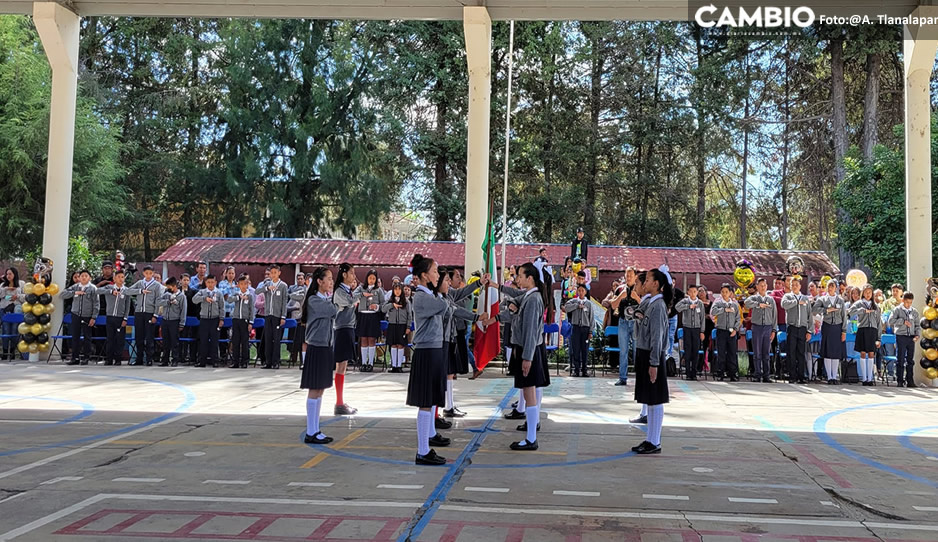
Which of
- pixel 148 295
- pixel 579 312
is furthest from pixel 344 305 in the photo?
pixel 148 295

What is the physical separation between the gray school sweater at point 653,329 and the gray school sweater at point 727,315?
687cm

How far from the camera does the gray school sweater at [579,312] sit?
14.1 meters

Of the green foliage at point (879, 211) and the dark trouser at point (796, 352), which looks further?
the green foliage at point (879, 211)

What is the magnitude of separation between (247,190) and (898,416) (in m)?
27.8

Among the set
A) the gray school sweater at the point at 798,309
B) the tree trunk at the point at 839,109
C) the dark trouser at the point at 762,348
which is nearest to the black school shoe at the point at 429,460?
the dark trouser at the point at 762,348

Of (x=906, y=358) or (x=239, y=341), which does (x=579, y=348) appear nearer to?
(x=906, y=358)

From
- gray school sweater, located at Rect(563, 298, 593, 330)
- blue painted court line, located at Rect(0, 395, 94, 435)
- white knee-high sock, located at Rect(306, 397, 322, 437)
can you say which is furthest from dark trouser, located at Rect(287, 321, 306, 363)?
→ white knee-high sock, located at Rect(306, 397, 322, 437)

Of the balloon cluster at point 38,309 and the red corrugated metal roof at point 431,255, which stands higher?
the red corrugated metal roof at point 431,255

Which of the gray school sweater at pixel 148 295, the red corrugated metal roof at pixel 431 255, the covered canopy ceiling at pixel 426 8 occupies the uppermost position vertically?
the covered canopy ceiling at pixel 426 8

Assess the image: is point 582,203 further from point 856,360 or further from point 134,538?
point 134,538

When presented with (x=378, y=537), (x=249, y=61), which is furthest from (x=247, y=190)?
(x=378, y=537)

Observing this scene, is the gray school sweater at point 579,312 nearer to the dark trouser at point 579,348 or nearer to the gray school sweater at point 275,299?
the dark trouser at point 579,348

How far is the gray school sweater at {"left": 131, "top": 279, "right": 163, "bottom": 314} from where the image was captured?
588 inches

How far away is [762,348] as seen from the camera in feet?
46.2
